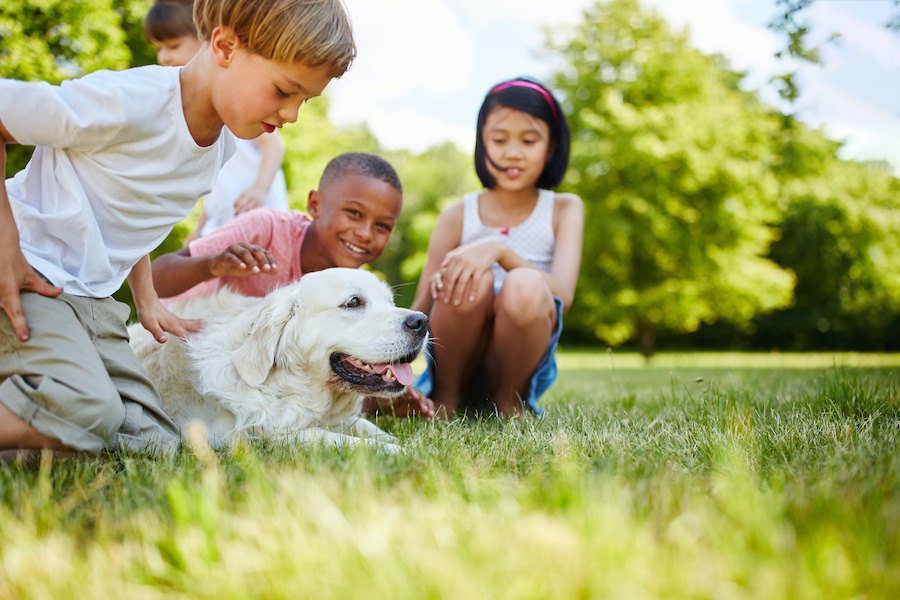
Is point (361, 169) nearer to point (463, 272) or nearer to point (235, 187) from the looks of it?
point (463, 272)

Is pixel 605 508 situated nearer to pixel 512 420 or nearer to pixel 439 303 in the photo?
pixel 512 420

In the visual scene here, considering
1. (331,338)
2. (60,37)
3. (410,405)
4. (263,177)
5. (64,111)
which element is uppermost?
(60,37)

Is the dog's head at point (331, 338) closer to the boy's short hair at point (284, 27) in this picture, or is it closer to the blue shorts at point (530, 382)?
the blue shorts at point (530, 382)

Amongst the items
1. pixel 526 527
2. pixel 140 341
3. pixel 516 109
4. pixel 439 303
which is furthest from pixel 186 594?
pixel 516 109

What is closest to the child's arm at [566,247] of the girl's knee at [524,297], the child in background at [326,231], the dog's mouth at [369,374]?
the girl's knee at [524,297]

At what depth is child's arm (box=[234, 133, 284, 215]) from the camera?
4.82 m

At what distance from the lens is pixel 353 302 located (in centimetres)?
319

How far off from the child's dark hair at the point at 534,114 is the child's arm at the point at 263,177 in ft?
4.78

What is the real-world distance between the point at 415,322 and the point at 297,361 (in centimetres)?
52

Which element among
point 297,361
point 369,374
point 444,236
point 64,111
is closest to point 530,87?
point 444,236

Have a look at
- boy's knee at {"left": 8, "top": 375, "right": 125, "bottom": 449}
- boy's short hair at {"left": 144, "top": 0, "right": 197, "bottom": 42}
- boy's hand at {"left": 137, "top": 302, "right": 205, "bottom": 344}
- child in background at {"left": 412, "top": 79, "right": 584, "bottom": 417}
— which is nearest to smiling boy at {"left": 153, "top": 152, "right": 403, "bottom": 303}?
child in background at {"left": 412, "top": 79, "right": 584, "bottom": 417}

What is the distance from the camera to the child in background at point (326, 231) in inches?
151

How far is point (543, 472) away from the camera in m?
1.98

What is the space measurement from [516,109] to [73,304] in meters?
2.67
